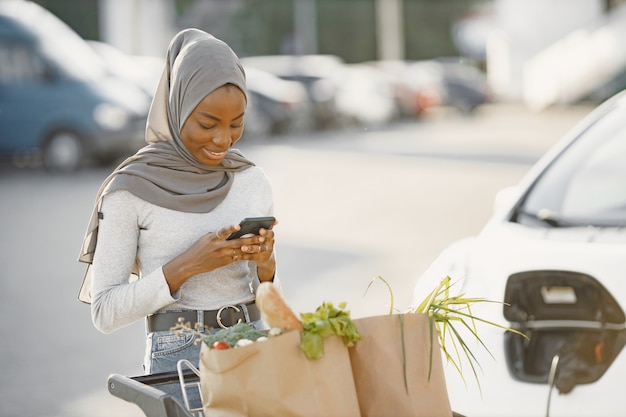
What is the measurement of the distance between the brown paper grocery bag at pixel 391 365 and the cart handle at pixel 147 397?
39 centimetres

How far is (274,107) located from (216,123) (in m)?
22.1

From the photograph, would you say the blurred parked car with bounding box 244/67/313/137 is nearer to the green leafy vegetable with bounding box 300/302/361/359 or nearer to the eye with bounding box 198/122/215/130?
the eye with bounding box 198/122/215/130

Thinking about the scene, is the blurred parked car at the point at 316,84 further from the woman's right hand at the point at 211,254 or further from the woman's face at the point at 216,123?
the woman's right hand at the point at 211,254

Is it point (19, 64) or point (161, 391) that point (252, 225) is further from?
point (19, 64)

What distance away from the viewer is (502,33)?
140 ft

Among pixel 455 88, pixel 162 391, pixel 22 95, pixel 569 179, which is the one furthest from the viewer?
pixel 455 88

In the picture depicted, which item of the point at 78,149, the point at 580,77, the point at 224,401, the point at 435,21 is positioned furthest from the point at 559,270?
the point at 435,21

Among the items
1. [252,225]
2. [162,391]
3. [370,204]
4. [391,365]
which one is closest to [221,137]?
[252,225]

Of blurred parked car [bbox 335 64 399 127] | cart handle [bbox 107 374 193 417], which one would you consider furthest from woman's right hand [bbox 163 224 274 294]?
blurred parked car [bbox 335 64 399 127]

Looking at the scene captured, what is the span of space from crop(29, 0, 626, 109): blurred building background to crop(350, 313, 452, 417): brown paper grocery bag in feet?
90.0

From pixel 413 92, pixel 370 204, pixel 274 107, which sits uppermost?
pixel 413 92

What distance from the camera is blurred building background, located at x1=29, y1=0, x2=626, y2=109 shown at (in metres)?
32.1

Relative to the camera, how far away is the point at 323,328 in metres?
2.26

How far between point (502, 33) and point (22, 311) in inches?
1450
